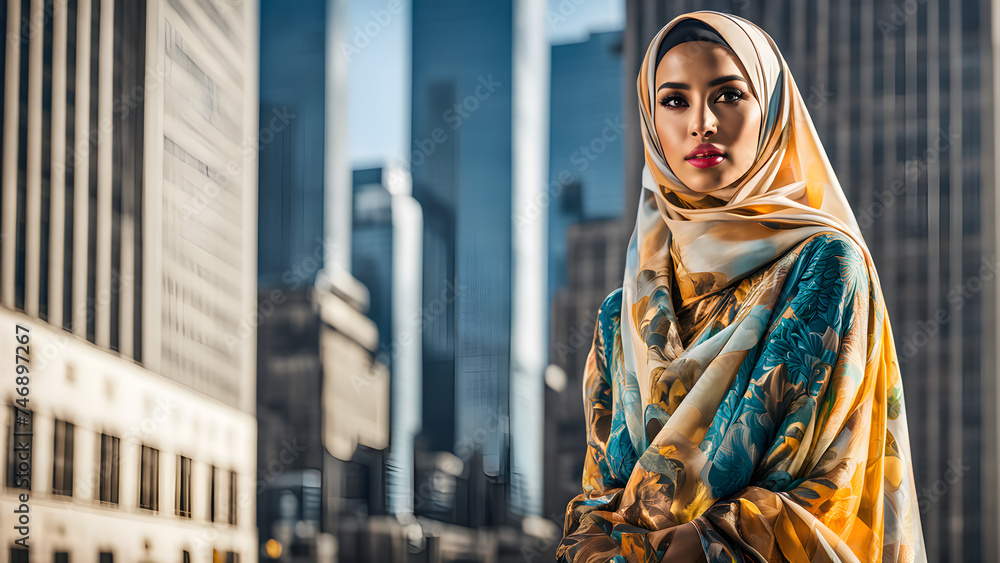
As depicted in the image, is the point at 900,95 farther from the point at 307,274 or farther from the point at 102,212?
the point at 102,212

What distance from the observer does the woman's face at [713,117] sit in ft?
2.66

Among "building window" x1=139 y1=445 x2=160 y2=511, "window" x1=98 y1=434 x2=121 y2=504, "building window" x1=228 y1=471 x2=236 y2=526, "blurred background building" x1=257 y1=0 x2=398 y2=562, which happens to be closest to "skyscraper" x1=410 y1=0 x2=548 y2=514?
"blurred background building" x1=257 y1=0 x2=398 y2=562

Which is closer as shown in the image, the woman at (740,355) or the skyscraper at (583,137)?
the woman at (740,355)

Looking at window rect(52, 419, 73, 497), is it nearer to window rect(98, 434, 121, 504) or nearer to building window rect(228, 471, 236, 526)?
window rect(98, 434, 121, 504)

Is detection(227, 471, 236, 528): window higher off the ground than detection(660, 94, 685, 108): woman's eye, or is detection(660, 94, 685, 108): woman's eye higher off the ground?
detection(660, 94, 685, 108): woman's eye

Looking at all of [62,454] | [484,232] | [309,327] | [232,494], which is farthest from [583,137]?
[62,454]

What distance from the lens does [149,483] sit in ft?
49.5

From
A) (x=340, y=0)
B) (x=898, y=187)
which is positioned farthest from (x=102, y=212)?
(x=898, y=187)

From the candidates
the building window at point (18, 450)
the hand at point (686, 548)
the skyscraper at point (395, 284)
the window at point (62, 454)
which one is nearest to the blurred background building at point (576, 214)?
the skyscraper at point (395, 284)

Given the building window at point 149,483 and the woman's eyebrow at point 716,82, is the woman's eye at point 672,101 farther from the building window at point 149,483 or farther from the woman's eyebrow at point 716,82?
the building window at point 149,483

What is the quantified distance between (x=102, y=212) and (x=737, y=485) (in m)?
18.1

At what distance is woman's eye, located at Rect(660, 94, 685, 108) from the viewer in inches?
32.8

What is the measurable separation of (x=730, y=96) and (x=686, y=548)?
1.50 feet

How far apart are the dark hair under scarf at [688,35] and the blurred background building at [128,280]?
8.65 m
